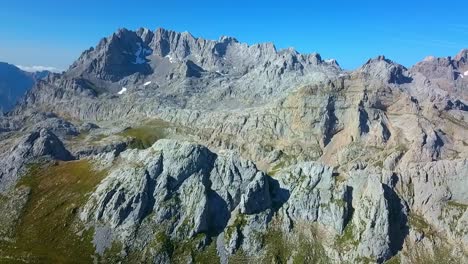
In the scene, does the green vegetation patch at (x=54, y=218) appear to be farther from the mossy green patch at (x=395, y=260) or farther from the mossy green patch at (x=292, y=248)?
the mossy green patch at (x=395, y=260)

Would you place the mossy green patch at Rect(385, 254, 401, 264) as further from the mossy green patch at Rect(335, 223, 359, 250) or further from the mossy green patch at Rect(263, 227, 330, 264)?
the mossy green patch at Rect(263, 227, 330, 264)

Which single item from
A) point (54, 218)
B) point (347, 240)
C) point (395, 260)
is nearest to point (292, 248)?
point (347, 240)

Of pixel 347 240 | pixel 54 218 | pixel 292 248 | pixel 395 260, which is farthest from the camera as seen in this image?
pixel 54 218

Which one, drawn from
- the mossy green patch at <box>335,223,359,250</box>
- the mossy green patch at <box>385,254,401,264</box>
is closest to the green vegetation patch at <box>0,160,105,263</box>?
the mossy green patch at <box>335,223,359,250</box>

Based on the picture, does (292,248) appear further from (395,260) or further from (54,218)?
(54,218)

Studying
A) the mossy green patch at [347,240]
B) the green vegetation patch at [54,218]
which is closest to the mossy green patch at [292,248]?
the mossy green patch at [347,240]

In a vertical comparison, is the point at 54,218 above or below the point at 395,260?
below

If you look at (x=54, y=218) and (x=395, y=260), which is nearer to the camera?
(x=395, y=260)

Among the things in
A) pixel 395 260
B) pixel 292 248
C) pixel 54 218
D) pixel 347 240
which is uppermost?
pixel 347 240

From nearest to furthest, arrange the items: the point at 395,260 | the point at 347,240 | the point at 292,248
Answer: the point at 395,260, the point at 292,248, the point at 347,240
